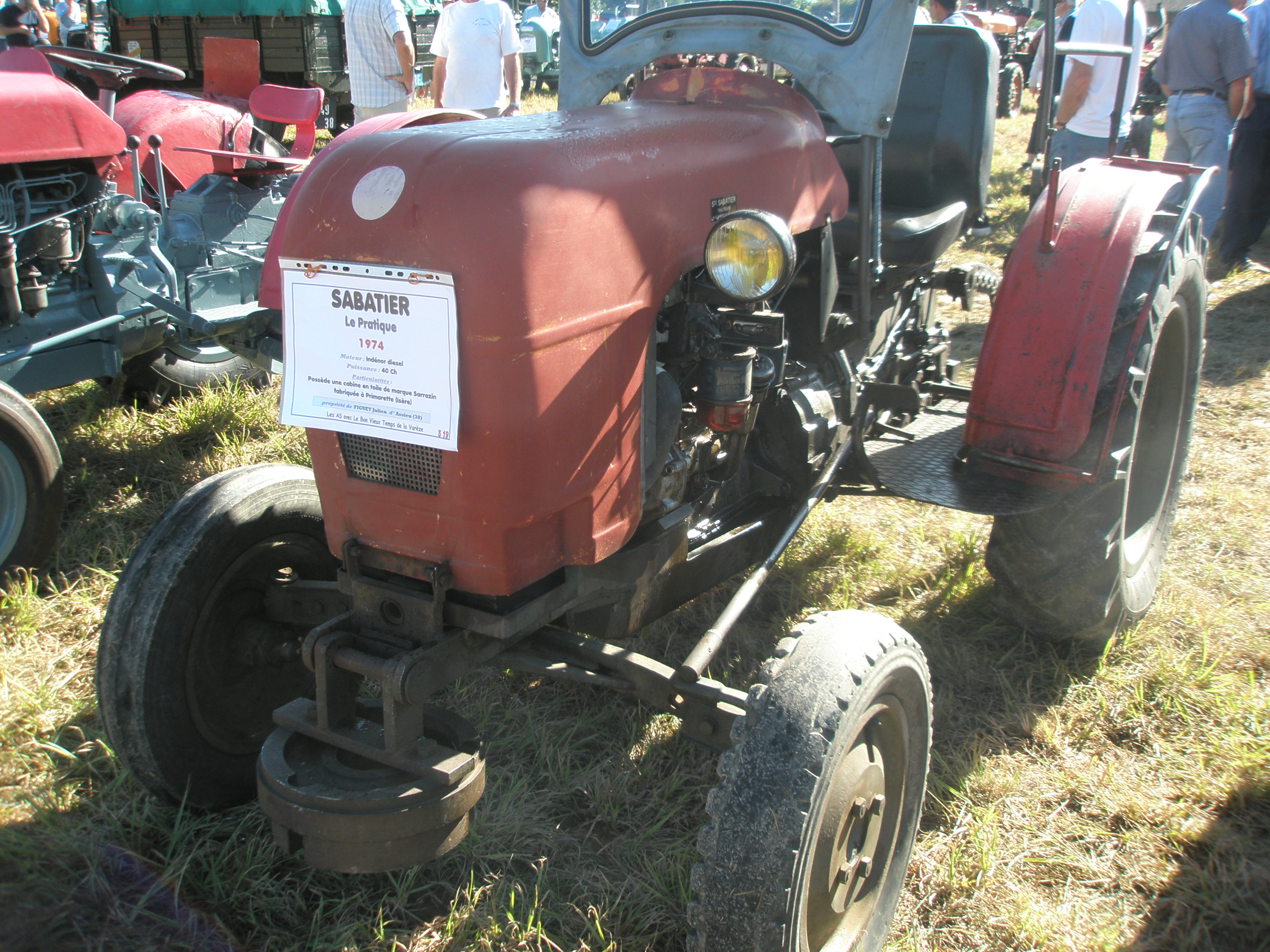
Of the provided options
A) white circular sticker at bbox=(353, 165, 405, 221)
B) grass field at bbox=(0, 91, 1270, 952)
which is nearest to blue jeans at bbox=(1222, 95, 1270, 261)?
grass field at bbox=(0, 91, 1270, 952)

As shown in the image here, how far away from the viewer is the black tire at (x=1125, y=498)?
237 cm

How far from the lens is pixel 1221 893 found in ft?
6.73

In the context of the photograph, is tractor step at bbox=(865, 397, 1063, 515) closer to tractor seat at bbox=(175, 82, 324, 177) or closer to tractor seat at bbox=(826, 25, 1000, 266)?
tractor seat at bbox=(826, 25, 1000, 266)

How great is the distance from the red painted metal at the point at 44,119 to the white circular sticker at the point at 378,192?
2286 millimetres

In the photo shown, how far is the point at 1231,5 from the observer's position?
216 inches

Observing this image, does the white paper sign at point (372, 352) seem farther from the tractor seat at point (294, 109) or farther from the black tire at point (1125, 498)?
the tractor seat at point (294, 109)

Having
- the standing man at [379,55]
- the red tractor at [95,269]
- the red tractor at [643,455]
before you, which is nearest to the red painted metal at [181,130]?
the red tractor at [95,269]

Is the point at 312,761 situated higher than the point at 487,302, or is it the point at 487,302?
the point at 487,302

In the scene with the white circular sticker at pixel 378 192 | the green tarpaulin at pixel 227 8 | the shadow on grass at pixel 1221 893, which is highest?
the green tarpaulin at pixel 227 8

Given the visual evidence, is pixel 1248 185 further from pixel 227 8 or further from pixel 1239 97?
pixel 227 8

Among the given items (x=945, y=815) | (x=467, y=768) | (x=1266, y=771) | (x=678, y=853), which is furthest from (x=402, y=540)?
(x=1266, y=771)

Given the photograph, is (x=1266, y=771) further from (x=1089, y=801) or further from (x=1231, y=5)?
(x=1231, y=5)

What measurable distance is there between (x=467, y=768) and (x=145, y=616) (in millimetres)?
795

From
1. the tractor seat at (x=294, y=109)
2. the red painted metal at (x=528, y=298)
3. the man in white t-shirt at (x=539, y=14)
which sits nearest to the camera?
the red painted metal at (x=528, y=298)
